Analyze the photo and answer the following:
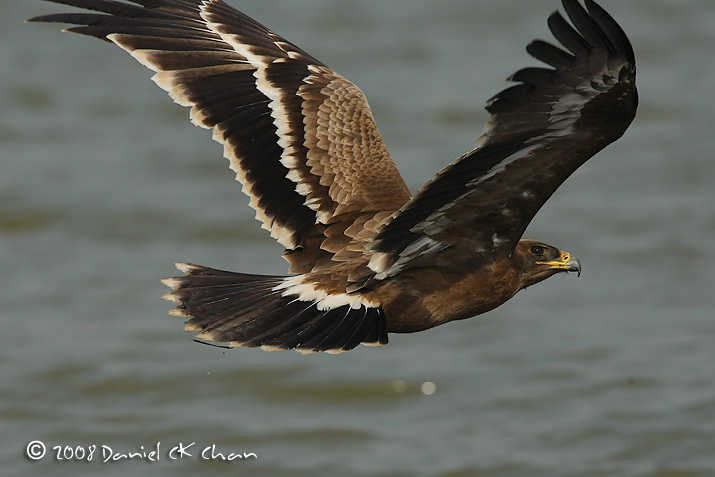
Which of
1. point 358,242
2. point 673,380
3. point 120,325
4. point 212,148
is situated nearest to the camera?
point 358,242

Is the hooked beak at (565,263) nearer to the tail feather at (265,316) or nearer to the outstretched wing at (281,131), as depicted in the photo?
the outstretched wing at (281,131)

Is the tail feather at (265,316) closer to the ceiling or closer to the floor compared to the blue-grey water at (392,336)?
closer to the ceiling

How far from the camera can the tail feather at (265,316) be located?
19.3 ft

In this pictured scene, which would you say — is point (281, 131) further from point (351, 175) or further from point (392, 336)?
point (392, 336)

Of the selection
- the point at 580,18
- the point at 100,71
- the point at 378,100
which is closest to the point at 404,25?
the point at 378,100

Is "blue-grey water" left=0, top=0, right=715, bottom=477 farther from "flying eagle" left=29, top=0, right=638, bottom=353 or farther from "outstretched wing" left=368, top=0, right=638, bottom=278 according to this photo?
"outstretched wing" left=368, top=0, right=638, bottom=278

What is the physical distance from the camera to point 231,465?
9500mm

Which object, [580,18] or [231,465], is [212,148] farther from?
[580,18]

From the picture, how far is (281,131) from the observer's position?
6.62 m

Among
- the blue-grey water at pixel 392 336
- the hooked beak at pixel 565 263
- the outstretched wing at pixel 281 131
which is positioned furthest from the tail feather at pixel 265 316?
the blue-grey water at pixel 392 336

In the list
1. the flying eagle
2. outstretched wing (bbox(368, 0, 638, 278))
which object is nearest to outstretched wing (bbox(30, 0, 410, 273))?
the flying eagle

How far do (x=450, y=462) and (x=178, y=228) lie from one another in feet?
14.3

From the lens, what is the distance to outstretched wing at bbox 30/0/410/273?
6535 mm

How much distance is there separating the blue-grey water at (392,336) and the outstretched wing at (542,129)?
13.3 feet
